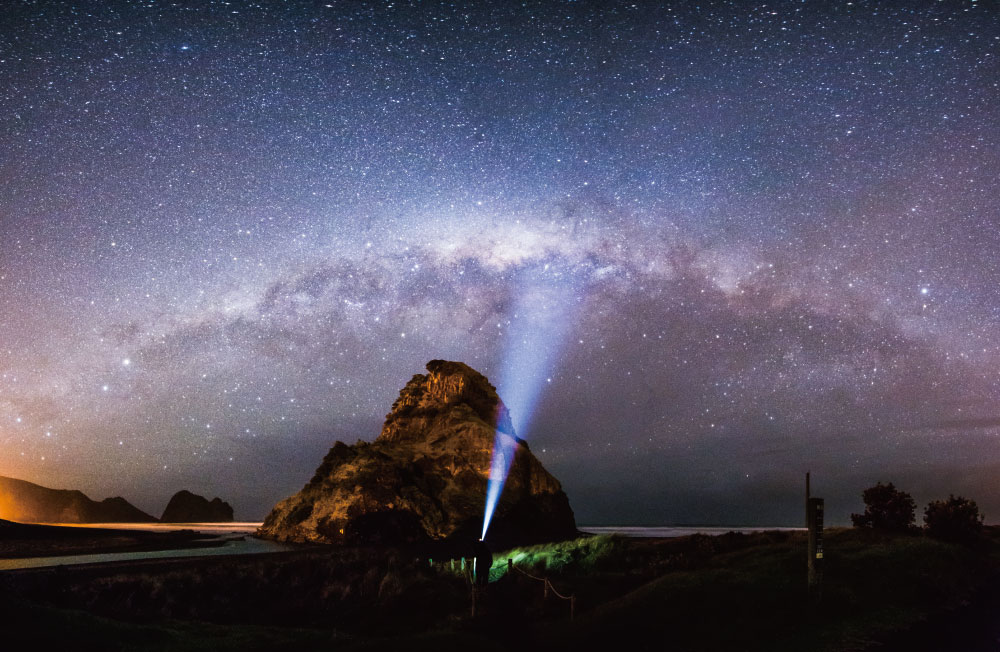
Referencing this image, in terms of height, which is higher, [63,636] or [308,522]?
[63,636]

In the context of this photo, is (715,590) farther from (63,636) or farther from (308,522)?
(308,522)

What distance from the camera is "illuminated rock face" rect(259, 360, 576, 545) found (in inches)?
2894

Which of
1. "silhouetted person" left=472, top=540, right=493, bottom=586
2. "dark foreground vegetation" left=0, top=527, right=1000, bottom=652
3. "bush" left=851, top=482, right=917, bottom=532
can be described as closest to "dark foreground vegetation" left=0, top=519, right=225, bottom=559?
"dark foreground vegetation" left=0, top=527, right=1000, bottom=652

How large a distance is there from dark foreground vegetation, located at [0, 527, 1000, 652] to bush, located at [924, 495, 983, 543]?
7.61ft

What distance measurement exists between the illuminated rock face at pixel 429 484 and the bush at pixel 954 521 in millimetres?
49533

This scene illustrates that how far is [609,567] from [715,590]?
14.4 meters

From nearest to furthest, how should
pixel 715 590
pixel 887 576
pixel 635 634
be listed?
pixel 635 634 → pixel 715 590 → pixel 887 576

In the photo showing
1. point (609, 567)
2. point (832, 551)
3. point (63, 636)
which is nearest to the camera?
point (63, 636)

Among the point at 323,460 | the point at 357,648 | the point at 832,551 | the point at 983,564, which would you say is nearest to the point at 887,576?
the point at 832,551

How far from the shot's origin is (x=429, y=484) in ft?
276

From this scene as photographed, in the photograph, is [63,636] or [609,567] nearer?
[63,636]

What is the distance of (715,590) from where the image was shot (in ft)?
74.5

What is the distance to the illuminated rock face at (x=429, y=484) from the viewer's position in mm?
73500

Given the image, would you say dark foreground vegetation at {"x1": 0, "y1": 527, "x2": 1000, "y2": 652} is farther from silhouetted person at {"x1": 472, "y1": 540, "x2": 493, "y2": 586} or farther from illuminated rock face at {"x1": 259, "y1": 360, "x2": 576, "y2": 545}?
illuminated rock face at {"x1": 259, "y1": 360, "x2": 576, "y2": 545}
